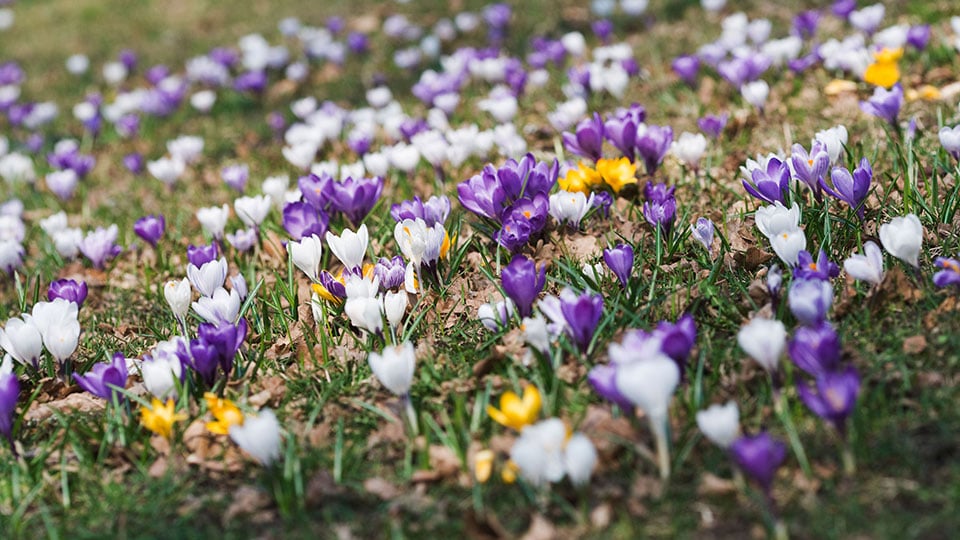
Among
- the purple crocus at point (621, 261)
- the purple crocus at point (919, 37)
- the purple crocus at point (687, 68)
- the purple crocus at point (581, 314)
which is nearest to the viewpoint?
the purple crocus at point (581, 314)

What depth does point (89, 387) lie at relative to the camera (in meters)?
2.81

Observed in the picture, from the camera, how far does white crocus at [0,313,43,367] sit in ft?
10.0

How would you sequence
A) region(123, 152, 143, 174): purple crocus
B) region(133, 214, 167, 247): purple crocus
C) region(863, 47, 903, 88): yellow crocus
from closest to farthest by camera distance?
region(133, 214, 167, 247): purple crocus, region(863, 47, 903, 88): yellow crocus, region(123, 152, 143, 174): purple crocus

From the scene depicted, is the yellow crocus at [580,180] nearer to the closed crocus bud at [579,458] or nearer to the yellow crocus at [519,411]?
the yellow crocus at [519,411]

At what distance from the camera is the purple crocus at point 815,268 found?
2.67m

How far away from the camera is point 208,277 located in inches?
131

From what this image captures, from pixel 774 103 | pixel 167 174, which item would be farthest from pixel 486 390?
pixel 167 174

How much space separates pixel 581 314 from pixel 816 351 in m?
0.65

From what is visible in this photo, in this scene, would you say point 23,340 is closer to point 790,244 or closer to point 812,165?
point 790,244

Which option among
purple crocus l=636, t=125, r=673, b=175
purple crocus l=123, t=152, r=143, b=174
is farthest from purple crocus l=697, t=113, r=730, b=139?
purple crocus l=123, t=152, r=143, b=174

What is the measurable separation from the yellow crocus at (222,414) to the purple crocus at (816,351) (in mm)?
1583

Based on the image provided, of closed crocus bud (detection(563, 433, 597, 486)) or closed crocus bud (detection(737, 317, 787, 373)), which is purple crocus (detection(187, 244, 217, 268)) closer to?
closed crocus bud (detection(563, 433, 597, 486))

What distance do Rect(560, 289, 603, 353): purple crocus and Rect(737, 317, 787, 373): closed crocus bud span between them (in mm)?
447

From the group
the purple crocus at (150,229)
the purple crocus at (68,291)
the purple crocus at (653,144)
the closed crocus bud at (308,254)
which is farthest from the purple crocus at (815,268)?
the purple crocus at (150,229)
